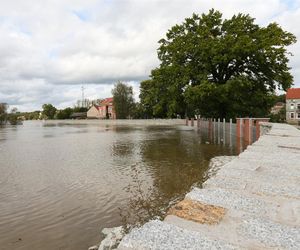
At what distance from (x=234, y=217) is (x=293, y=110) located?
8072 cm

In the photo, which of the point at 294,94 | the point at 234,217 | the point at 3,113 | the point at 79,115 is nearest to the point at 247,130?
the point at 234,217

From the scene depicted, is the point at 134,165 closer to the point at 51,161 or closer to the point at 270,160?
the point at 51,161

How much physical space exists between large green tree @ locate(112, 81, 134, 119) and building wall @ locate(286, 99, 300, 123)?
40872 mm

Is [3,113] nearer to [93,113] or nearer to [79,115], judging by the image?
[79,115]

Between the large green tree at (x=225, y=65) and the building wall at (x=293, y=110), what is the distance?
50.5 metres

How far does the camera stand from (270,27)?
2842 cm

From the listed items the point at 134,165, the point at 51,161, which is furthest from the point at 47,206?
the point at 51,161

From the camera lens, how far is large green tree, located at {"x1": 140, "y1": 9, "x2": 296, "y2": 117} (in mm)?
26719

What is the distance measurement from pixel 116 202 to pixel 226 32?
25.8 metres

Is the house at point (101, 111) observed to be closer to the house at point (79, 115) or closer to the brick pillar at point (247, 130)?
the house at point (79, 115)

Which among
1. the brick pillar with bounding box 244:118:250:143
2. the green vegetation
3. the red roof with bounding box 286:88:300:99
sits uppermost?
the red roof with bounding box 286:88:300:99

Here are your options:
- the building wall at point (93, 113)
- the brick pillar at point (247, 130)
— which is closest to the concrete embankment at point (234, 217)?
the brick pillar at point (247, 130)

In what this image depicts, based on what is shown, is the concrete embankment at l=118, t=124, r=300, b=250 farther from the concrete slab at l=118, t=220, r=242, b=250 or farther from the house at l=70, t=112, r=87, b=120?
the house at l=70, t=112, r=87, b=120

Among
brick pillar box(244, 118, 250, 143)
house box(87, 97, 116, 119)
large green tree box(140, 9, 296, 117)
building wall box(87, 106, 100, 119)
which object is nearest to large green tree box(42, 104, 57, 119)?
building wall box(87, 106, 100, 119)
